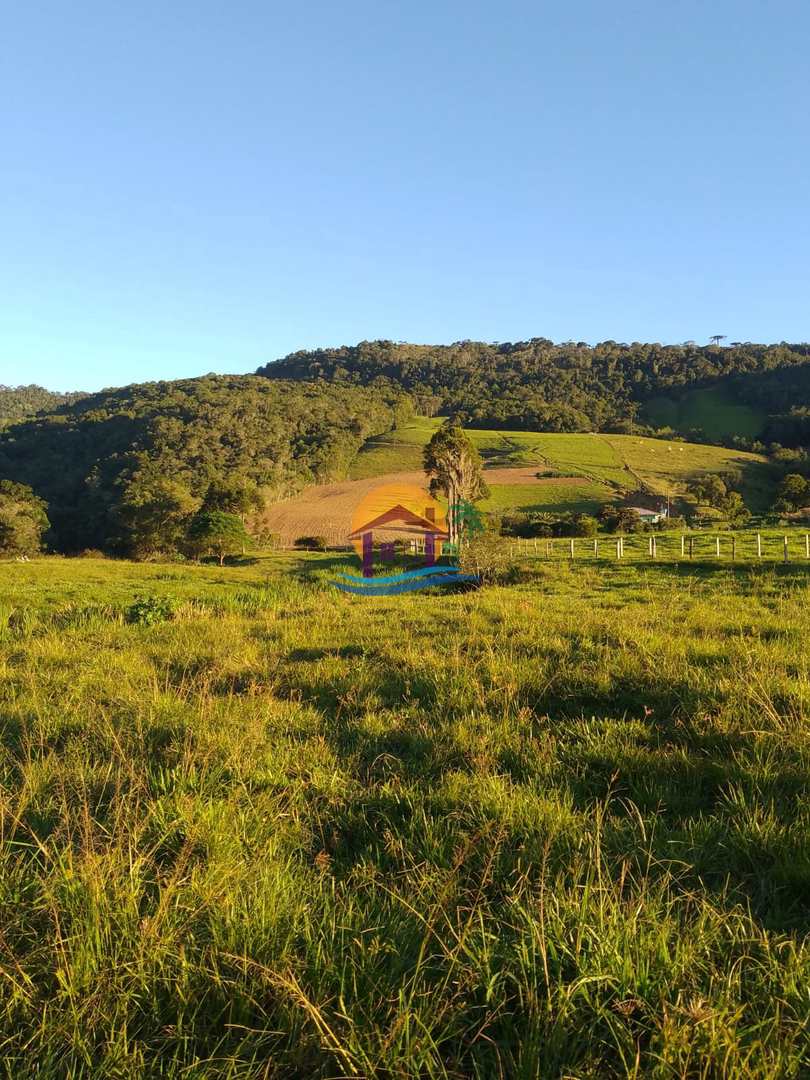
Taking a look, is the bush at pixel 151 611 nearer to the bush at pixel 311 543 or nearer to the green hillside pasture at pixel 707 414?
the bush at pixel 311 543

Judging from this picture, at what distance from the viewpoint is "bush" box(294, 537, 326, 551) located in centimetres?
6091

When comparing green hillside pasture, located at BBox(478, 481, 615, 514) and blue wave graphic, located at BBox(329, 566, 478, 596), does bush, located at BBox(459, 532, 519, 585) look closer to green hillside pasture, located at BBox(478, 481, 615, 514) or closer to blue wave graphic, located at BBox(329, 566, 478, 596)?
blue wave graphic, located at BBox(329, 566, 478, 596)

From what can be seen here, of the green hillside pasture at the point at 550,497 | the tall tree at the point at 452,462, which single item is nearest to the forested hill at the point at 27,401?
the green hillside pasture at the point at 550,497

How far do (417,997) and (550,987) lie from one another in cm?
44

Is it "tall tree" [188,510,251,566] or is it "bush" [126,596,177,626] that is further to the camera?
"tall tree" [188,510,251,566]

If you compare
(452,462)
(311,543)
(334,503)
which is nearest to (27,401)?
(334,503)

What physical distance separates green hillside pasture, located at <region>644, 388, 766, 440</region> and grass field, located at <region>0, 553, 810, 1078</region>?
5221 inches

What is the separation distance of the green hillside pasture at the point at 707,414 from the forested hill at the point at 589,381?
60.8 inches

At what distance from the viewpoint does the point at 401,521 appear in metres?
67.9

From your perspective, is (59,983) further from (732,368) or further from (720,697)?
(732,368)

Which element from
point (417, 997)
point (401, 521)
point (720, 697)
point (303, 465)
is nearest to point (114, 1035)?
point (417, 997)

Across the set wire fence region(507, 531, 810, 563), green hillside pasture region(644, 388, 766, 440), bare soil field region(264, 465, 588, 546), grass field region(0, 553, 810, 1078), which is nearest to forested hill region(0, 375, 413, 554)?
bare soil field region(264, 465, 588, 546)

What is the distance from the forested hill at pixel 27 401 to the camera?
16062 centimetres

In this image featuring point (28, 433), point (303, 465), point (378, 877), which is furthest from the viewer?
point (28, 433)
